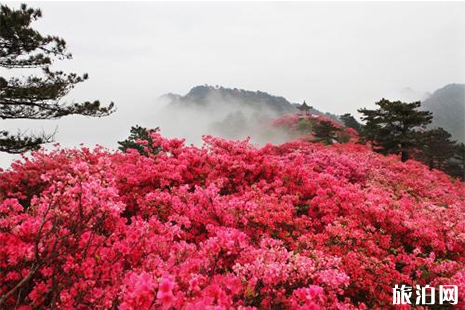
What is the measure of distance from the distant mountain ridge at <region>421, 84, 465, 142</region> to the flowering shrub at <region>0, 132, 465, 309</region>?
120 meters

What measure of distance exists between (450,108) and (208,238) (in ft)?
547

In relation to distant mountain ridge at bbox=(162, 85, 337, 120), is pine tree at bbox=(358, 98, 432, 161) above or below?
A: below

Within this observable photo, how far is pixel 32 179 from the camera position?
9859 mm

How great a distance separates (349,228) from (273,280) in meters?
3.78

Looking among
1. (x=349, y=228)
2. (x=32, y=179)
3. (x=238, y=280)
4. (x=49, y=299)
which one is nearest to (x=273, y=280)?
(x=238, y=280)

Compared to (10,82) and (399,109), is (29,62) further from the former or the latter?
(399,109)

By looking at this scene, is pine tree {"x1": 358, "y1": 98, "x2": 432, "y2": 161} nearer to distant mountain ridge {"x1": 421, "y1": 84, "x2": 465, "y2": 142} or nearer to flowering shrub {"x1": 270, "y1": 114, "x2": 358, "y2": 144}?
flowering shrub {"x1": 270, "y1": 114, "x2": 358, "y2": 144}

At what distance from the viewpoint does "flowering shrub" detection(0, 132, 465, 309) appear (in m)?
3.96

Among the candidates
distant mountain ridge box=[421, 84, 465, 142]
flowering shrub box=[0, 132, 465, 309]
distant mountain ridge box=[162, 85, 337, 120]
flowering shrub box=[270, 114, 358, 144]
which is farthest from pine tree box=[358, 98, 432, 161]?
distant mountain ridge box=[421, 84, 465, 142]

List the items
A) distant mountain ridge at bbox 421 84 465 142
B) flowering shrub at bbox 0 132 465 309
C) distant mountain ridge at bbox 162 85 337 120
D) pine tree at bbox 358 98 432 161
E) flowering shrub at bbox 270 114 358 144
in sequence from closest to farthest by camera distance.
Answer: flowering shrub at bbox 0 132 465 309 → pine tree at bbox 358 98 432 161 → flowering shrub at bbox 270 114 358 144 → distant mountain ridge at bbox 162 85 337 120 → distant mountain ridge at bbox 421 84 465 142

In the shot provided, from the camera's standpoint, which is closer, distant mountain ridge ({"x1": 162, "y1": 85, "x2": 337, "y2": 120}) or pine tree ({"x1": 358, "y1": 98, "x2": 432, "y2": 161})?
pine tree ({"x1": 358, "y1": 98, "x2": 432, "y2": 161})

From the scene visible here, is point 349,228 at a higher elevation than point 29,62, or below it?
below

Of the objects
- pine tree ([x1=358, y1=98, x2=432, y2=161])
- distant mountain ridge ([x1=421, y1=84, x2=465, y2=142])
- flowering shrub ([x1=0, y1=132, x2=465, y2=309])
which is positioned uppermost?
distant mountain ridge ([x1=421, y1=84, x2=465, y2=142])

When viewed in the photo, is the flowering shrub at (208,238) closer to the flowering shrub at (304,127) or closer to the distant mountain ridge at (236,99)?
the flowering shrub at (304,127)
